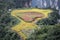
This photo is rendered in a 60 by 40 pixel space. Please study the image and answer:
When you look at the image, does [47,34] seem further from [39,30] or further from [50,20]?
[50,20]

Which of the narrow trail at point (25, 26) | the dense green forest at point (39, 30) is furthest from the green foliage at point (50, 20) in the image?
the narrow trail at point (25, 26)

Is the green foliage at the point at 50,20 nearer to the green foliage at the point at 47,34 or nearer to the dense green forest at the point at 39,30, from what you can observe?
the dense green forest at the point at 39,30

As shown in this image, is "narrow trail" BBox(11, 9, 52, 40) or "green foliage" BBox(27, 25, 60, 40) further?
"narrow trail" BBox(11, 9, 52, 40)

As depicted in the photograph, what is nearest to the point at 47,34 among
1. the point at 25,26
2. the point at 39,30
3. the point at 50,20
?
the point at 39,30

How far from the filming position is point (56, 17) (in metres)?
4.04

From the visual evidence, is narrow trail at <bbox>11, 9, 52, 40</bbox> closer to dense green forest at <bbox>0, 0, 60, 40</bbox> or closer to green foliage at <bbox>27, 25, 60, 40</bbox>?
dense green forest at <bbox>0, 0, 60, 40</bbox>

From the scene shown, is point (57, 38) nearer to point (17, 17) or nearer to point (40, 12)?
point (17, 17)

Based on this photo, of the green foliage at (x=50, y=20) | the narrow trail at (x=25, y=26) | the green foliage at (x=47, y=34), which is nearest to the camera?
the green foliage at (x=47, y=34)

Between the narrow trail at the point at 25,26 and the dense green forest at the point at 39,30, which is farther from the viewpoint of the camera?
the narrow trail at the point at 25,26

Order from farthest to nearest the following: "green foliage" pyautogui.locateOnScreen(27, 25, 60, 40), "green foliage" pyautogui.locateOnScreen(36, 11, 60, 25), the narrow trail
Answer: "green foliage" pyautogui.locateOnScreen(36, 11, 60, 25), the narrow trail, "green foliage" pyautogui.locateOnScreen(27, 25, 60, 40)

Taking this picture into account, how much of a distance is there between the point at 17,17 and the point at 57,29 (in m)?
1.38

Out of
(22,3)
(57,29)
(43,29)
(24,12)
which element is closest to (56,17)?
(24,12)

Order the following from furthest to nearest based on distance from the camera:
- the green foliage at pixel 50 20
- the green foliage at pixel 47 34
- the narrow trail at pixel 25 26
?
the green foliage at pixel 50 20
the narrow trail at pixel 25 26
the green foliage at pixel 47 34

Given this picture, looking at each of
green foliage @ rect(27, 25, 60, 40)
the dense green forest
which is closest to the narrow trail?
the dense green forest
